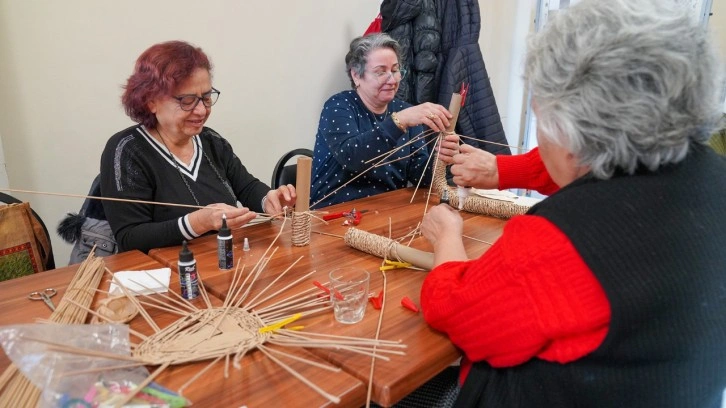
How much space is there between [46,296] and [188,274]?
363 mm

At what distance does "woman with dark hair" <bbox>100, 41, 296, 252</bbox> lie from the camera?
5.42ft

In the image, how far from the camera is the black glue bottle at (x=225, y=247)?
4.64ft

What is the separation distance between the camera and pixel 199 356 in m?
1.01

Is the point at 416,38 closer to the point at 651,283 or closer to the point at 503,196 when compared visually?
the point at 503,196

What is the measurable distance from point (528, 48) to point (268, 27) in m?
2.35

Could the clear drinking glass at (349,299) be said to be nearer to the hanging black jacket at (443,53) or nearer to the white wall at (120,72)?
Answer: the white wall at (120,72)

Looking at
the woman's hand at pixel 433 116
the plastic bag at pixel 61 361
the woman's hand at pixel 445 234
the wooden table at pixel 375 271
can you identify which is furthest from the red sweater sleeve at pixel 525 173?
the plastic bag at pixel 61 361

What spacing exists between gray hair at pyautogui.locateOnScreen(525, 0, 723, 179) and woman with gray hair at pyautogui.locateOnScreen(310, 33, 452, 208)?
1274 mm

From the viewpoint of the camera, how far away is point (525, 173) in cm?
177

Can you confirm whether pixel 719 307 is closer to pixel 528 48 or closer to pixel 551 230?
pixel 551 230

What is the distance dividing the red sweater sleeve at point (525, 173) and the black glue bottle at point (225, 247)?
3.22 feet

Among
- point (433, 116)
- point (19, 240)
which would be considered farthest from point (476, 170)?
point (19, 240)

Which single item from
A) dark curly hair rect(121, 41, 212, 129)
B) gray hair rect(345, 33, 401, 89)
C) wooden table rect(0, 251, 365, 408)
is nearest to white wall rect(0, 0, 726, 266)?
gray hair rect(345, 33, 401, 89)

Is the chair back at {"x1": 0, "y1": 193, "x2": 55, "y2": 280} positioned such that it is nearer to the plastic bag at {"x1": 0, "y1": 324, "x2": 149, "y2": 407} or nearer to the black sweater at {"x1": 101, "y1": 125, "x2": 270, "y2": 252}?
the black sweater at {"x1": 101, "y1": 125, "x2": 270, "y2": 252}
